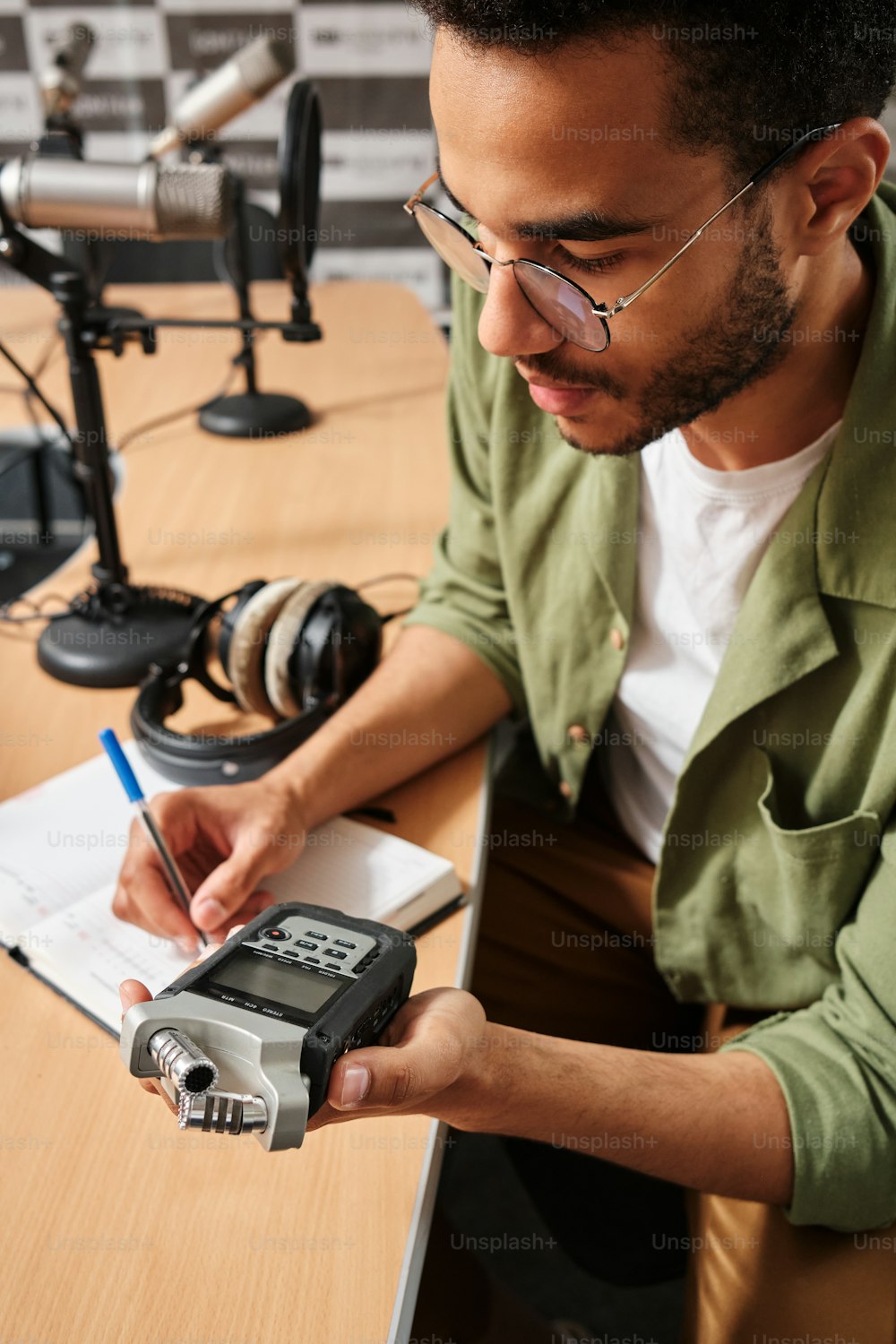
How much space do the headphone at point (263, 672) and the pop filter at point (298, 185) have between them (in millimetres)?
467

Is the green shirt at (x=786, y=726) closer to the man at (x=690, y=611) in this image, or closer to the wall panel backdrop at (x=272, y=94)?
the man at (x=690, y=611)

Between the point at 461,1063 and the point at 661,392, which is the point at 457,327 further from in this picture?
the point at 461,1063

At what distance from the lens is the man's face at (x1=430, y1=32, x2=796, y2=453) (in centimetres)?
74

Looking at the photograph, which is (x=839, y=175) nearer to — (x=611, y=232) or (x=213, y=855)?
A: (x=611, y=232)

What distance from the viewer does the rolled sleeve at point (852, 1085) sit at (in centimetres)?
82

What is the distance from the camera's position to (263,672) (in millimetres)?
1119

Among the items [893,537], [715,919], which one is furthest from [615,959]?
[893,537]

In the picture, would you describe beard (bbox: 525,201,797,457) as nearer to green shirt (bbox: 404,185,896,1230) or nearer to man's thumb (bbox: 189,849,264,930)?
green shirt (bbox: 404,185,896,1230)

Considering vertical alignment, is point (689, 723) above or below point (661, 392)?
below

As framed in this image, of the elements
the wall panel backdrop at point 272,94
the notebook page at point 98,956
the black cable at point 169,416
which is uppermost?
the wall panel backdrop at point 272,94

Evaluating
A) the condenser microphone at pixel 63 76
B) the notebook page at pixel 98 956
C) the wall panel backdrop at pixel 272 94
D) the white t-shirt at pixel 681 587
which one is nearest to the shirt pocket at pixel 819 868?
the white t-shirt at pixel 681 587

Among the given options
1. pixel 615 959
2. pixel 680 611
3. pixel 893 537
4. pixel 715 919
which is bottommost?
pixel 615 959

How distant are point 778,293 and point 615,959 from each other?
0.72 m

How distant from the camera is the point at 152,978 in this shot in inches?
32.7
